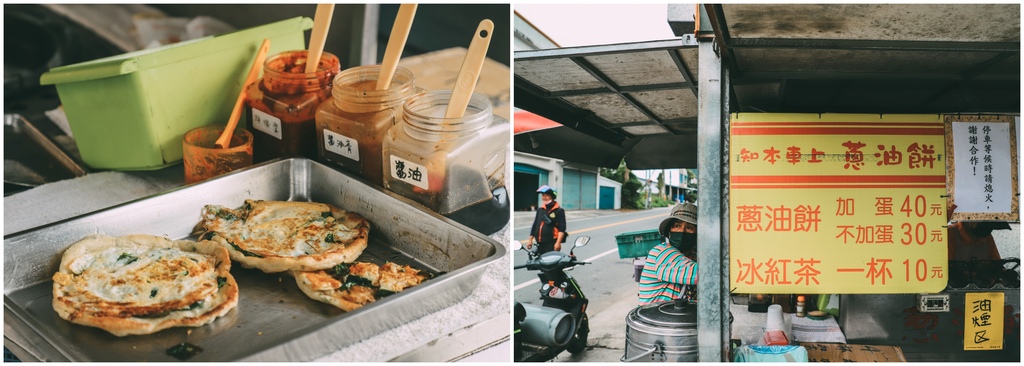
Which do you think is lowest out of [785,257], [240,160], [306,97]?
[785,257]

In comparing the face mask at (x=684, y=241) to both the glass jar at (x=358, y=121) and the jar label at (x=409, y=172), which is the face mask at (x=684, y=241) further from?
the jar label at (x=409, y=172)

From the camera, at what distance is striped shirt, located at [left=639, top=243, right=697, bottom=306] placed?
4.24 meters

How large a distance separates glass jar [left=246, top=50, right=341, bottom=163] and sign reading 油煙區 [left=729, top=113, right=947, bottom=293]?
5.98ft

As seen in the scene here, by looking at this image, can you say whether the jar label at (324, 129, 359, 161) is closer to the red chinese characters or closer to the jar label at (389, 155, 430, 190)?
the jar label at (389, 155, 430, 190)

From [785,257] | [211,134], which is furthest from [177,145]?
[785,257]

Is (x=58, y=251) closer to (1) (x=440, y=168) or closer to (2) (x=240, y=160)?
(2) (x=240, y=160)

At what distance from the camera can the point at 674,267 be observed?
4.27 meters

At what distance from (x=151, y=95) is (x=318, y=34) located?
0.85m

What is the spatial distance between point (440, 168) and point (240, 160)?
102cm

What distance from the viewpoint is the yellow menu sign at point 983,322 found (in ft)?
12.5

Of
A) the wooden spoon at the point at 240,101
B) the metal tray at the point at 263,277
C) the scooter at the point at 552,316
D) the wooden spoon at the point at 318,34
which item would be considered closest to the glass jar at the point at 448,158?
the metal tray at the point at 263,277

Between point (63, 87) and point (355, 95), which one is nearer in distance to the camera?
point (355, 95)

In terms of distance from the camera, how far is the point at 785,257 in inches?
125

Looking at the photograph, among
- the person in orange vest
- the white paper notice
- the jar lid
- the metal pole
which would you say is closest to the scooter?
the jar lid
